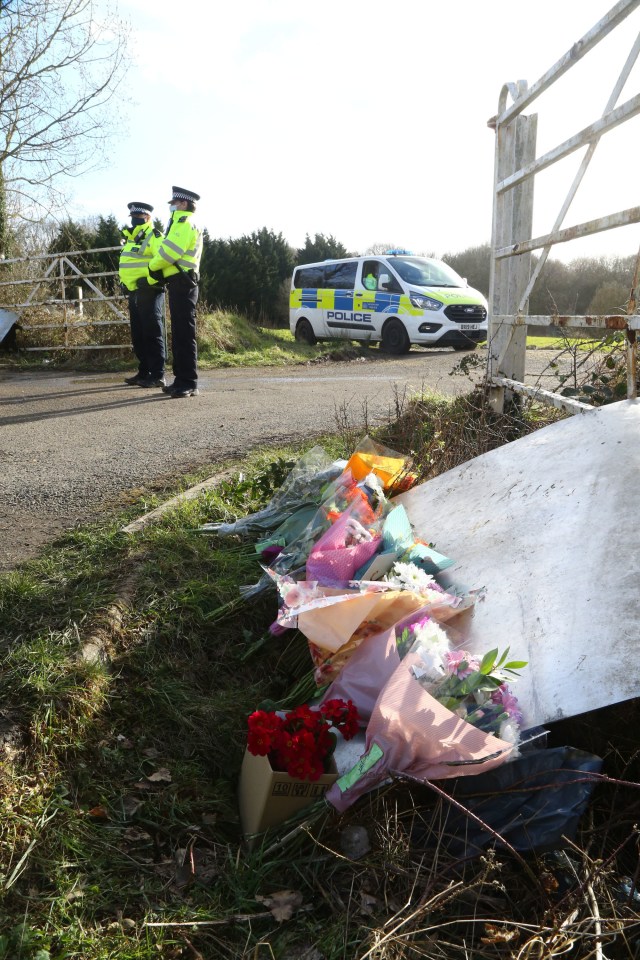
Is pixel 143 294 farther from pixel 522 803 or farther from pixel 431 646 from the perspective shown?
pixel 522 803

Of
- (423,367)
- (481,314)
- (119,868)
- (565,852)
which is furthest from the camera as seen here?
(481,314)

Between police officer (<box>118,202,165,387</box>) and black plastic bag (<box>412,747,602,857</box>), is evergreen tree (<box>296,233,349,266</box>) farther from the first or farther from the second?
black plastic bag (<box>412,747,602,857</box>)

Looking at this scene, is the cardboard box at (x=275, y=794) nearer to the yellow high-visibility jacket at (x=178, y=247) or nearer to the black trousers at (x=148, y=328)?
the yellow high-visibility jacket at (x=178, y=247)

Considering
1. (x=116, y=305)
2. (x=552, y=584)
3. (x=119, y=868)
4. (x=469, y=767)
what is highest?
(x=116, y=305)

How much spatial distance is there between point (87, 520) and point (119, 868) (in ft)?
7.49

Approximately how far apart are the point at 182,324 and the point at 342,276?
27.3ft

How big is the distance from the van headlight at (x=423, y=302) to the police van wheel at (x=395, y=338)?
1.59 ft

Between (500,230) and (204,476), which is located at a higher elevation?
(500,230)

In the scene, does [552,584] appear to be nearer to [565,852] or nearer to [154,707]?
[565,852]

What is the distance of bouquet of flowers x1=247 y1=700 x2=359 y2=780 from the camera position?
1.98 m

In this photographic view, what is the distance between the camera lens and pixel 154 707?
2.45 m

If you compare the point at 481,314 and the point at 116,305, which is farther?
the point at 481,314

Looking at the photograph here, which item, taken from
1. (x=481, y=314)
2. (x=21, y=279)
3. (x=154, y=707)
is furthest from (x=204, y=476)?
(x=481, y=314)

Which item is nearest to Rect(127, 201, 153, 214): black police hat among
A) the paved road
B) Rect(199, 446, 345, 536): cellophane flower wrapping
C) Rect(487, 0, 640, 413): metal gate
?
the paved road
